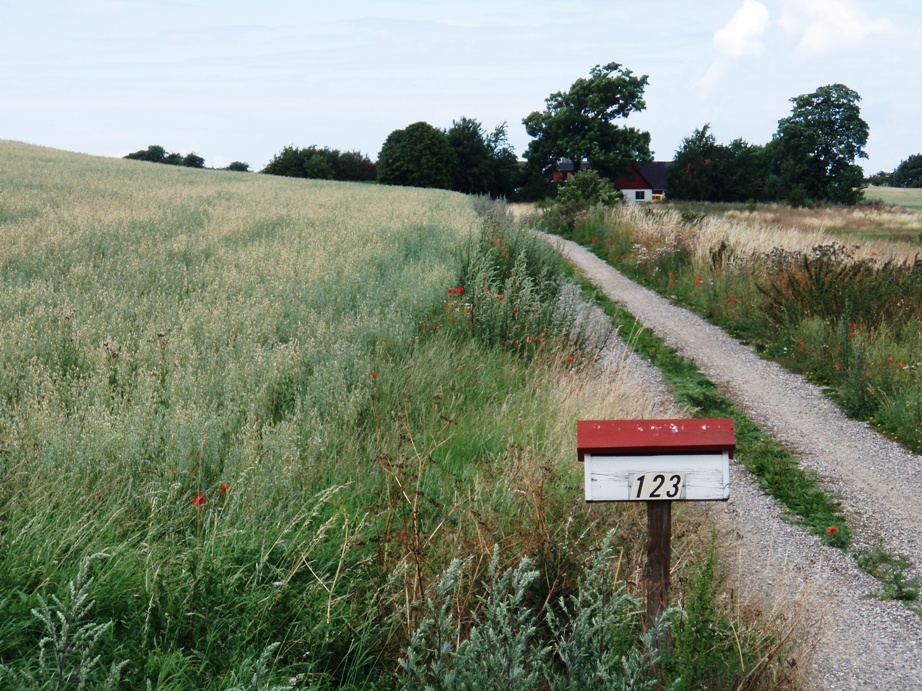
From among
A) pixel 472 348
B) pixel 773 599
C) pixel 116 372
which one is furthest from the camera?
pixel 472 348

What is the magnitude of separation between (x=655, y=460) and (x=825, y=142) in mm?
63312

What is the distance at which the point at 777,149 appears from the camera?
60375 mm

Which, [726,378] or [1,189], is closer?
[726,378]

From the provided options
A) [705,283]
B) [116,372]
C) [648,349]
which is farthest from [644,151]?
[116,372]

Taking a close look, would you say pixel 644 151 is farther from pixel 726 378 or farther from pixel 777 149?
pixel 726 378

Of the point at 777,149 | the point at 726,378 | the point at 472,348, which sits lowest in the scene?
the point at 726,378

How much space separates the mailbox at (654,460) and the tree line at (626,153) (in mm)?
51727

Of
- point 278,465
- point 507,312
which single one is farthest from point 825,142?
point 278,465

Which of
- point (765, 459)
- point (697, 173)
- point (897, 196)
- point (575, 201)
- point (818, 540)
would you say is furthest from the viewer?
point (897, 196)

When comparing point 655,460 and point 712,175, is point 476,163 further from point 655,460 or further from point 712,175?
point 655,460

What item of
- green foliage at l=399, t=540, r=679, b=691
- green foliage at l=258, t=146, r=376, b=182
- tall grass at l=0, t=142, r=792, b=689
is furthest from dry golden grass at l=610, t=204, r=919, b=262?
green foliage at l=258, t=146, r=376, b=182

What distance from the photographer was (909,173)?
98875mm

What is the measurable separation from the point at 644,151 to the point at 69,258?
55.3 m

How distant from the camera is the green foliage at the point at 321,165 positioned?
258 feet
